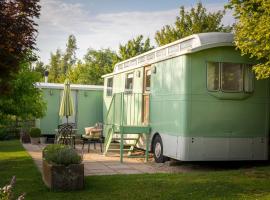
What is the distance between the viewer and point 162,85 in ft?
36.5

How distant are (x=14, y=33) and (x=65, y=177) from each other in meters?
2.74

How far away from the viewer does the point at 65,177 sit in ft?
23.4

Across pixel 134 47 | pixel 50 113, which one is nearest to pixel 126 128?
pixel 50 113

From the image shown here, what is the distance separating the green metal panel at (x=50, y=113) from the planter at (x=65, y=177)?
1101cm

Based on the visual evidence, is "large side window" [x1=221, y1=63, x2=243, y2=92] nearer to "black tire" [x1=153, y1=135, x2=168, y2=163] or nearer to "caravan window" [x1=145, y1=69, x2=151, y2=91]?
"black tire" [x1=153, y1=135, x2=168, y2=163]

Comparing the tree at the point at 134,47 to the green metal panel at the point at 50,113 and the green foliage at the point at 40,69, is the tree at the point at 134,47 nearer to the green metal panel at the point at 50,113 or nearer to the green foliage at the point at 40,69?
the green foliage at the point at 40,69

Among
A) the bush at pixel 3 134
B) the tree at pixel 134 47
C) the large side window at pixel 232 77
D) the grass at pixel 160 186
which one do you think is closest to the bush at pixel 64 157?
the grass at pixel 160 186

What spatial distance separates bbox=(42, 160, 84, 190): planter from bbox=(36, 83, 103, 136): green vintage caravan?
36.2 feet

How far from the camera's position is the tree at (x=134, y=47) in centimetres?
3228

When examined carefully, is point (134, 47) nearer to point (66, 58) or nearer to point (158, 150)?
point (158, 150)

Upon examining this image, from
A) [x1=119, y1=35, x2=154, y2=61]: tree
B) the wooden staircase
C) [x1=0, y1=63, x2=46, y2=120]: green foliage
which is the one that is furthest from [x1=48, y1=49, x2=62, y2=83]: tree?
[x1=0, y1=63, x2=46, y2=120]: green foliage

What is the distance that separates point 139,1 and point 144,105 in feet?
11.0

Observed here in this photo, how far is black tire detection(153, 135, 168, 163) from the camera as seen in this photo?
430 inches

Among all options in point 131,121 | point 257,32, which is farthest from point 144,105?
point 257,32
